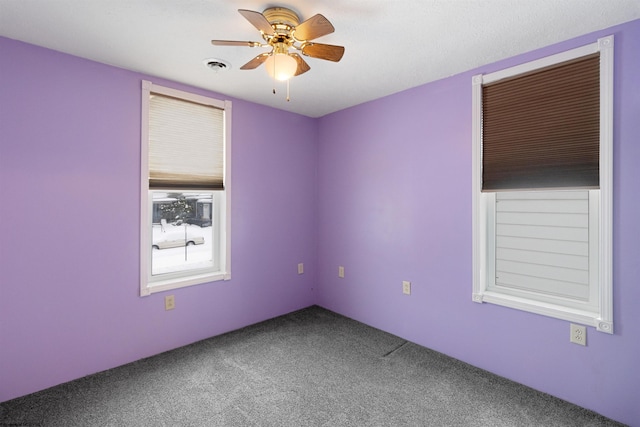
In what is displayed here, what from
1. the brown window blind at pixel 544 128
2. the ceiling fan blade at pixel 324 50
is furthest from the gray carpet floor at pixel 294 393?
the ceiling fan blade at pixel 324 50

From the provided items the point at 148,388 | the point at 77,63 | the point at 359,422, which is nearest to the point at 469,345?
the point at 359,422

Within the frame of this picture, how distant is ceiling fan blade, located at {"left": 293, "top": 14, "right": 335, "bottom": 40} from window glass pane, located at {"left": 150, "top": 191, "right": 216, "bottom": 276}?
192cm

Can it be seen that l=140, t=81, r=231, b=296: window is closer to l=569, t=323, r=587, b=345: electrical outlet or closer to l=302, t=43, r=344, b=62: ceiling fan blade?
l=302, t=43, r=344, b=62: ceiling fan blade

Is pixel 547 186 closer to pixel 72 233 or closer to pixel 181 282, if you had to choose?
pixel 181 282

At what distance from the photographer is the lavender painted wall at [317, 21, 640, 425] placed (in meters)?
1.91

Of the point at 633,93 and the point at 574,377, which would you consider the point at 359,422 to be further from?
the point at 633,93

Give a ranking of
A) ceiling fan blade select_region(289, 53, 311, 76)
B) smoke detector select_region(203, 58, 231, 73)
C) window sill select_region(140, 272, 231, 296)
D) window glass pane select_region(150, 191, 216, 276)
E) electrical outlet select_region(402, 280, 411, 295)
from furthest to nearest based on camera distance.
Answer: electrical outlet select_region(402, 280, 411, 295)
window glass pane select_region(150, 191, 216, 276)
window sill select_region(140, 272, 231, 296)
smoke detector select_region(203, 58, 231, 73)
ceiling fan blade select_region(289, 53, 311, 76)

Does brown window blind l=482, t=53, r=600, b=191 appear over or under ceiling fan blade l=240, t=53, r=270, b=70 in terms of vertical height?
under

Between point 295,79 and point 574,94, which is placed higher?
point 295,79

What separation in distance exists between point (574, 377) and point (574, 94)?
72.9 inches

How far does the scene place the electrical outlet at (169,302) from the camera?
2.80 m

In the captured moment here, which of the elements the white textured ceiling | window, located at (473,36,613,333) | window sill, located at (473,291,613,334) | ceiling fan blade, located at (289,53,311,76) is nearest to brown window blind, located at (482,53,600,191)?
window, located at (473,36,613,333)

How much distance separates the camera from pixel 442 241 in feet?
9.14

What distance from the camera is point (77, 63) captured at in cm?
235
